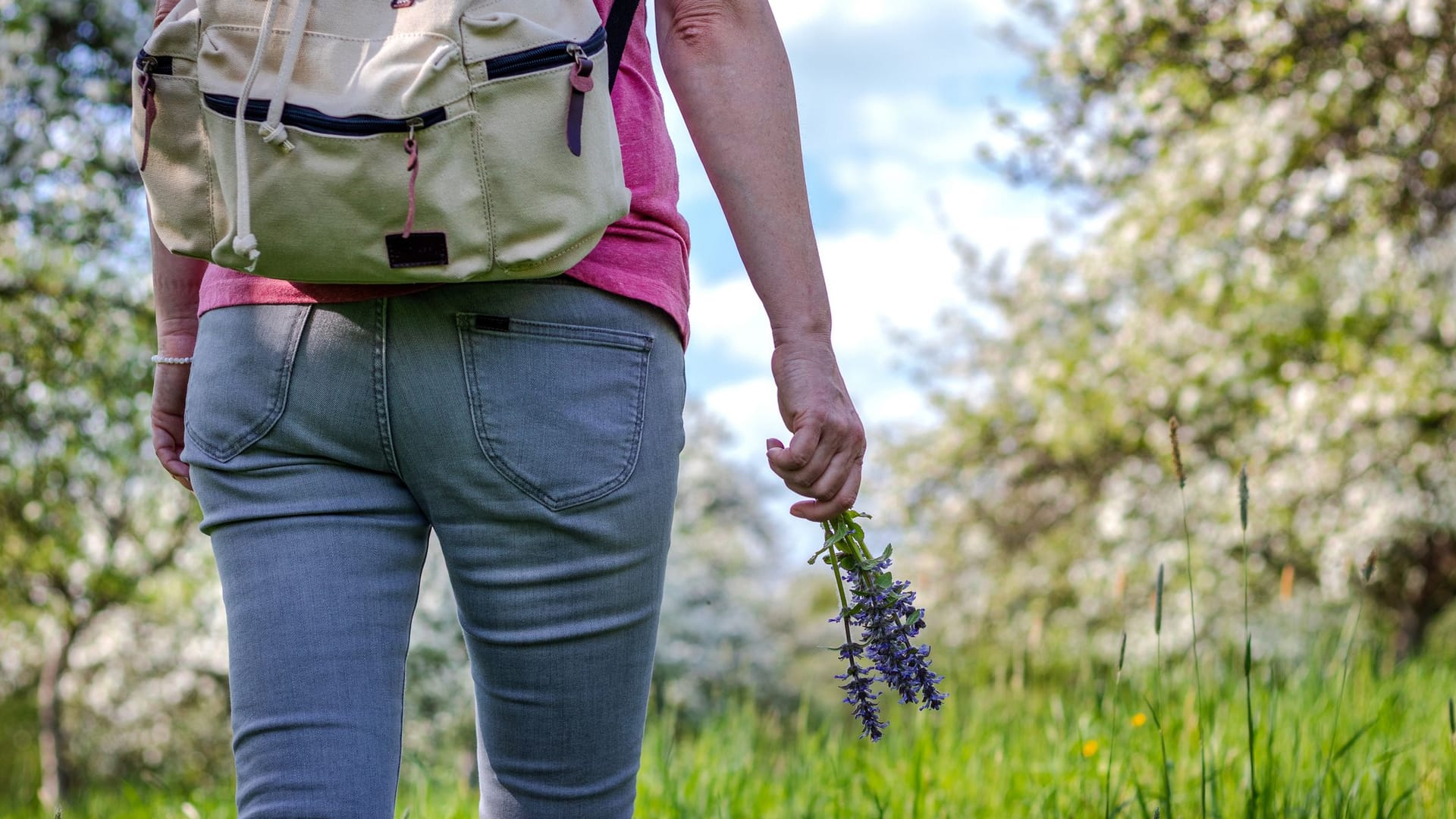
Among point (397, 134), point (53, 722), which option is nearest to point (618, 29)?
point (397, 134)

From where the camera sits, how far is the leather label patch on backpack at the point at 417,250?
985 mm

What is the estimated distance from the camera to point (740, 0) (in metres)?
1.22

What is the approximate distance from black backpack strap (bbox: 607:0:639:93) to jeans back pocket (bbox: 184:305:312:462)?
367 millimetres

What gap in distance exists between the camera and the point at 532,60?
3.27ft

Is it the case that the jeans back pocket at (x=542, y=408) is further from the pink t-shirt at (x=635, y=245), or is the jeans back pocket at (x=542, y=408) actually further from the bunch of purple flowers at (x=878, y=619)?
the bunch of purple flowers at (x=878, y=619)

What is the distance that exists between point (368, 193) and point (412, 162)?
0.05 meters

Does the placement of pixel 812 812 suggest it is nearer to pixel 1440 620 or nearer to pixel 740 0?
pixel 740 0

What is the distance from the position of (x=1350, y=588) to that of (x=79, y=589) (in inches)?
347

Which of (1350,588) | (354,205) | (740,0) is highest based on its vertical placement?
(1350,588)

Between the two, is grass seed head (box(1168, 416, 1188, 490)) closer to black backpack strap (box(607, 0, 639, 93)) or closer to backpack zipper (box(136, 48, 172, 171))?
black backpack strap (box(607, 0, 639, 93))

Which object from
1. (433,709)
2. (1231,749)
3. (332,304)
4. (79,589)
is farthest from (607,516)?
(79,589)

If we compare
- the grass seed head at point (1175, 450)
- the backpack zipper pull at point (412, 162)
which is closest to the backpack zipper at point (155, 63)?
the backpack zipper pull at point (412, 162)

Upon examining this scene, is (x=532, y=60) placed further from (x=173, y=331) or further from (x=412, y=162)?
(x=173, y=331)

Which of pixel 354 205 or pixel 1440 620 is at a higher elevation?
pixel 1440 620
